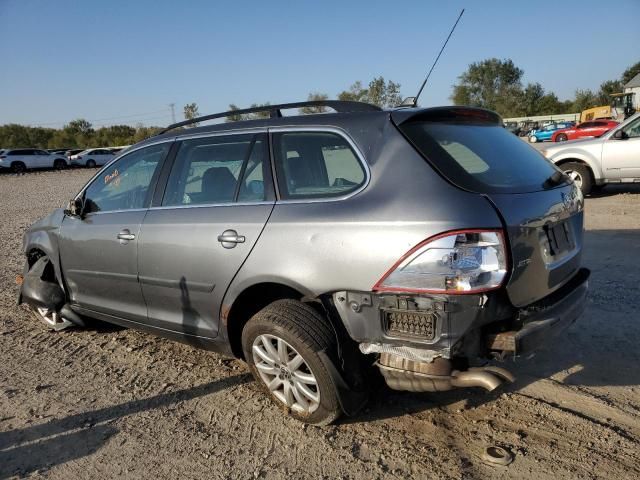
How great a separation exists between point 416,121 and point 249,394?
6.80ft

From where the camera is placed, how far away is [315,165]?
9.73ft

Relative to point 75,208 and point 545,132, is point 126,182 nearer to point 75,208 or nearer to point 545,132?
point 75,208

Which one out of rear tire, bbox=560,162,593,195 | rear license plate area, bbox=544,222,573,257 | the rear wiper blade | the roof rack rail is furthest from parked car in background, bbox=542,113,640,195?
the roof rack rail

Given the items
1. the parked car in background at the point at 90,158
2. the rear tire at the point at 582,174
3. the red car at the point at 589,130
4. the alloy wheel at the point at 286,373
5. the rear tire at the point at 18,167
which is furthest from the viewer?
the parked car in background at the point at 90,158

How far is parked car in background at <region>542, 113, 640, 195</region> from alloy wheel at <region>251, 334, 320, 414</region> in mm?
8451

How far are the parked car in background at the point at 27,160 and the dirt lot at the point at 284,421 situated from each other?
38.9 m

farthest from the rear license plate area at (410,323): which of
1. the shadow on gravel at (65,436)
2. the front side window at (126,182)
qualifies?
the front side window at (126,182)

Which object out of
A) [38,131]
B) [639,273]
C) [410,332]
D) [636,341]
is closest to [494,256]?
[410,332]

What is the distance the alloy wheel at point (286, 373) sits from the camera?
113 inches

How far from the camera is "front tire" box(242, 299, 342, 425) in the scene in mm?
2744

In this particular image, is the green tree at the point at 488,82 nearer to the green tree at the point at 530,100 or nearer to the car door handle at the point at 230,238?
the green tree at the point at 530,100

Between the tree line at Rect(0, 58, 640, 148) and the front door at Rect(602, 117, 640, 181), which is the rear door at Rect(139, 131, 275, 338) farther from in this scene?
the tree line at Rect(0, 58, 640, 148)

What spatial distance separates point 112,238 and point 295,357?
6.10 ft

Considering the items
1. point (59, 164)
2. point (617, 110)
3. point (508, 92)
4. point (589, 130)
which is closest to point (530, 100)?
point (508, 92)
